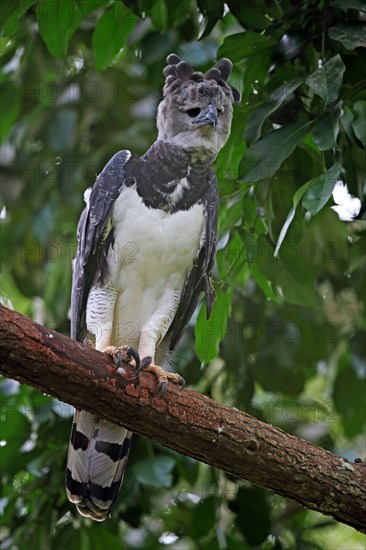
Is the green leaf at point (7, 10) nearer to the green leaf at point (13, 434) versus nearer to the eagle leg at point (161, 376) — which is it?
the eagle leg at point (161, 376)

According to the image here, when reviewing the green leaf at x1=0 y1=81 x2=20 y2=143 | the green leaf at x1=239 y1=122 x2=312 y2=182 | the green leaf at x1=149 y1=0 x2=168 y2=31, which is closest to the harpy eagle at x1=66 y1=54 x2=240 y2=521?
the green leaf at x1=149 y1=0 x2=168 y2=31

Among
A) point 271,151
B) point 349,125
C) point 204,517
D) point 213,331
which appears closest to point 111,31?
point 271,151

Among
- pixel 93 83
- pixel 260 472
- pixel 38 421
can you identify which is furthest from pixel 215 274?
pixel 93 83

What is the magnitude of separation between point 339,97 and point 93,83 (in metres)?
1.91

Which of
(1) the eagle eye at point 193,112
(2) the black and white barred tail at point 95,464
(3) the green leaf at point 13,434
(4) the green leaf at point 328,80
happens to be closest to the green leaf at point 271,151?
(4) the green leaf at point 328,80

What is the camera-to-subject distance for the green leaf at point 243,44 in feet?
8.66

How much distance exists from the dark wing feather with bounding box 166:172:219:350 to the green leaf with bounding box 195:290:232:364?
0.03 metres

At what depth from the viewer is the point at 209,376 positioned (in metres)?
3.92

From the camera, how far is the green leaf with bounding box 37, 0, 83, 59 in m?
2.65

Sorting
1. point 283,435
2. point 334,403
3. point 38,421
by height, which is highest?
point 283,435

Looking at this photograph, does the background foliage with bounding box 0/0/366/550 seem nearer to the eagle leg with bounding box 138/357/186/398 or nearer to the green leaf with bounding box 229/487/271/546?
the green leaf with bounding box 229/487/271/546

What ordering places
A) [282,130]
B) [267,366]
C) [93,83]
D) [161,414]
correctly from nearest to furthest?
1. [161,414]
2. [282,130]
3. [267,366]
4. [93,83]

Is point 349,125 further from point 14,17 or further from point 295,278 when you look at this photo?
point 14,17

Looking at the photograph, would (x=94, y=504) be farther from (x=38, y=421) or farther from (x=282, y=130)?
(x=282, y=130)
